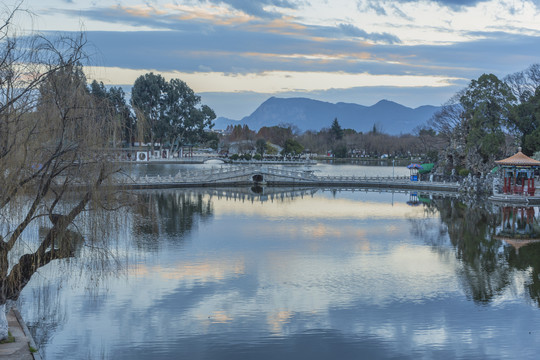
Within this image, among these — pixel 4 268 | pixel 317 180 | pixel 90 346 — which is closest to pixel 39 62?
pixel 4 268

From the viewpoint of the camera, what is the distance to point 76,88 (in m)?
14.0

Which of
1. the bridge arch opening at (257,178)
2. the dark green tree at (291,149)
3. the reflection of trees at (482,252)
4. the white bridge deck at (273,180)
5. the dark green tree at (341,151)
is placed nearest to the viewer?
the reflection of trees at (482,252)

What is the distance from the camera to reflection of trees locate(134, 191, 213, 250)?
2742cm

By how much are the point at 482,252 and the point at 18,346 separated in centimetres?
1923

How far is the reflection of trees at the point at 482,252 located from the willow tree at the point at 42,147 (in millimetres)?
12100

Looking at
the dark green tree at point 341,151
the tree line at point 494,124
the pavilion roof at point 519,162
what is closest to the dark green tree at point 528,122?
the tree line at point 494,124

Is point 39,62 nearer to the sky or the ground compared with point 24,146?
nearer to the sky

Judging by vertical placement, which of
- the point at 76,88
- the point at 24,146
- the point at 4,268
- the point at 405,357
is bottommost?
the point at 405,357

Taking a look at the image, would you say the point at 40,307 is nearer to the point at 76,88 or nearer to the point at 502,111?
the point at 76,88

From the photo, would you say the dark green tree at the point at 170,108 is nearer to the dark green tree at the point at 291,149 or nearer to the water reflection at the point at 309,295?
the dark green tree at the point at 291,149

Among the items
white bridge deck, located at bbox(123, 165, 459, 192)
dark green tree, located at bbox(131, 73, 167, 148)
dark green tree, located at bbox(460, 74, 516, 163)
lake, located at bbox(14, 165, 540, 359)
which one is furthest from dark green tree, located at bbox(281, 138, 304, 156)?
lake, located at bbox(14, 165, 540, 359)

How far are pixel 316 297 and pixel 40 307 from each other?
7932mm

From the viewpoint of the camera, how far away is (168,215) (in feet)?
114

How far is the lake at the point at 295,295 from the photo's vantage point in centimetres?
1438
